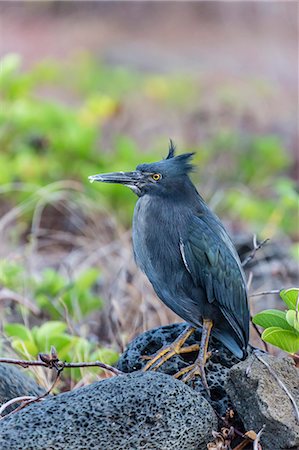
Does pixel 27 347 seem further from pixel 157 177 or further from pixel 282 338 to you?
pixel 282 338

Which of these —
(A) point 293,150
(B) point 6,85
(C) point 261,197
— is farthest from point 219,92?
(B) point 6,85

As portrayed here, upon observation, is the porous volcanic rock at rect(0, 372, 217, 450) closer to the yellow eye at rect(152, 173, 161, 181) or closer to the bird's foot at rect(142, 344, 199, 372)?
the bird's foot at rect(142, 344, 199, 372)

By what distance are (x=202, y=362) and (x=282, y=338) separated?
33 centimetres

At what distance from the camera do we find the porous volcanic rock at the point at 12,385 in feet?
11.8

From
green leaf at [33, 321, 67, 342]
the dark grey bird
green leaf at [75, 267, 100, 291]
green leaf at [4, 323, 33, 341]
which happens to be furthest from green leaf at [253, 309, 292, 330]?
green leaf at [75, 267, 100, 291]

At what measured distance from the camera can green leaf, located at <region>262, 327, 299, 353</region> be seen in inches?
133

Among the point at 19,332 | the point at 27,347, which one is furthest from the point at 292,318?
the point at 19,332

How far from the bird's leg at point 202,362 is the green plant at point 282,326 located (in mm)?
214

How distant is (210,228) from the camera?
3.61 meters

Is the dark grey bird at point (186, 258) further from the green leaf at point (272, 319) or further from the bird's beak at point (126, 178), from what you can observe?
the green leaf at point (272, 319)

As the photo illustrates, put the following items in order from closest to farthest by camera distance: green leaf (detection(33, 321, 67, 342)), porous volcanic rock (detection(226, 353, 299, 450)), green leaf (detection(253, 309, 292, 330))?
1. porous volcanic rock (detection(226, 353, 299, 450))
2. green leaf (detection(253, 309, 292, 330))
3. green leaf (detection(33, 321, 67, 342))

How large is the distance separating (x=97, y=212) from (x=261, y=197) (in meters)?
2.76

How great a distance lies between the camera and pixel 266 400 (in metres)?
3.22

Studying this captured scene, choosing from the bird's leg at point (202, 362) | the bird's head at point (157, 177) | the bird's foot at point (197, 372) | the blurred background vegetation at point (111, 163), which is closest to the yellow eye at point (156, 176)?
the bird's head at point (157, 177)
